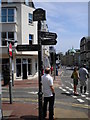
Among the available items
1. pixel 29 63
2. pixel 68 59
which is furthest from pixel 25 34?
pixel 68 59

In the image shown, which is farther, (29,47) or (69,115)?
(69,115)

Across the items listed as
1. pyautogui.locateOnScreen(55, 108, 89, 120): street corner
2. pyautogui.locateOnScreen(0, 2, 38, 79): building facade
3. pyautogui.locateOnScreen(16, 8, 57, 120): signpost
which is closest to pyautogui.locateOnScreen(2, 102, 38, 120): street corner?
pyautogui.locateOnScreen(55, 108, 89, 120): street corner

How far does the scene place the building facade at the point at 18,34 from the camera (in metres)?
30.5

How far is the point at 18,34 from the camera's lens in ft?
104

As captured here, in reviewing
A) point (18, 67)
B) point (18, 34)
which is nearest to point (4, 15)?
point (18, 34)

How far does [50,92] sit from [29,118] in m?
1.16

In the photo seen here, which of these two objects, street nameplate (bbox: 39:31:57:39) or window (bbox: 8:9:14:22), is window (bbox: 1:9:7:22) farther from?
street nameplate (bbox: 39:31:57:39)

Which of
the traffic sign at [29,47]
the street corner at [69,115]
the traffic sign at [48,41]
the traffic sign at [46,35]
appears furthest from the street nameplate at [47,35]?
the street corner at [69,115]

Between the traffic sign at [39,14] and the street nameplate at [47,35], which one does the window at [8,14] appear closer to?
the street nameplate at [47,35]

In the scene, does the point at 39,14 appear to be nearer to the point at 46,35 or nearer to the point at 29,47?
the point at 46,35

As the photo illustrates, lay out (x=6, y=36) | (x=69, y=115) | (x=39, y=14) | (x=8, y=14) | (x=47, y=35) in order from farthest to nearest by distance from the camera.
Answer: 1. (x=8, y=14)
2. (x=6, y=36)
3. (x=69, y=115)
4. (x=47, y=35)
5. (x=39, y=14)

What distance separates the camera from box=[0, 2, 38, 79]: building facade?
30.5 meters

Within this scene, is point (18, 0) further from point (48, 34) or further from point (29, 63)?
point (48, 34)

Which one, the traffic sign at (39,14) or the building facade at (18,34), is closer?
the traffic sign at (39,14)
